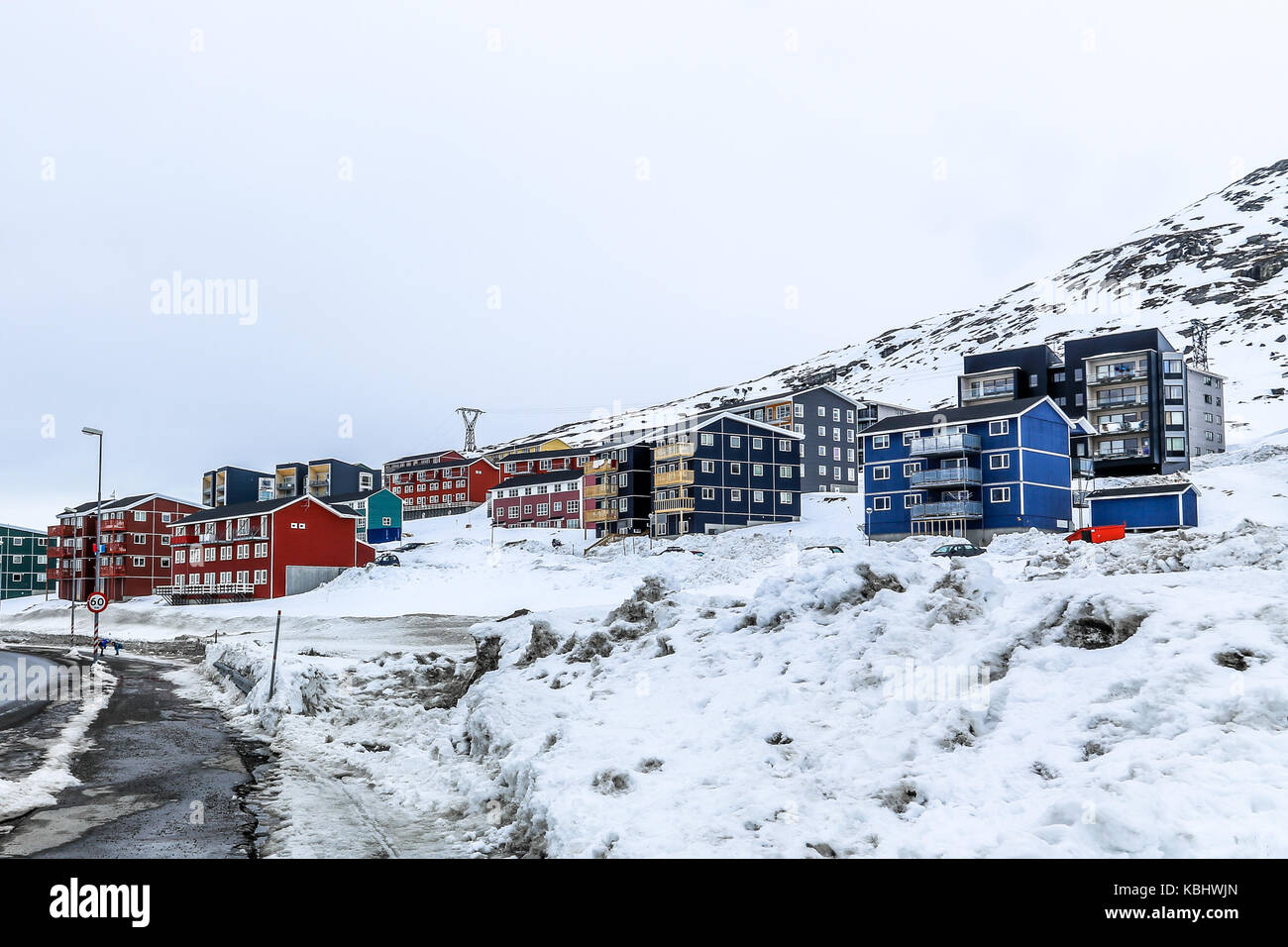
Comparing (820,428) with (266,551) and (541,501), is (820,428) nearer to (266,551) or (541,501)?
(541,501)

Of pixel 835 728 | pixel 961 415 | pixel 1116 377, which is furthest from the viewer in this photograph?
pixel 1116 377

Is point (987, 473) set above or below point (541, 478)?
below

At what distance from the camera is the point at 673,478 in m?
89.4

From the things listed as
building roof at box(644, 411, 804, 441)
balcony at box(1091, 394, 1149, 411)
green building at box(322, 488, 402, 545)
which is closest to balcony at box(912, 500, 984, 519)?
building roof at box(644, 411, 804, 441)

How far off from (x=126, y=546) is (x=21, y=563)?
39.9m

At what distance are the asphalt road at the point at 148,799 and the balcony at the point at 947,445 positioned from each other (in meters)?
59.2

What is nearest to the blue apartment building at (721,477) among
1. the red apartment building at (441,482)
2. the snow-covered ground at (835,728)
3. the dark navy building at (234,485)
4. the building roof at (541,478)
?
the building roof at (541,478)

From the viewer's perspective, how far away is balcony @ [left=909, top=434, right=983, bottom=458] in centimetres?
6912

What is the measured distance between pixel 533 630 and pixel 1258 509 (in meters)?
63.1

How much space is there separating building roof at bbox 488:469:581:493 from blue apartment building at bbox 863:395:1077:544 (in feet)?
153

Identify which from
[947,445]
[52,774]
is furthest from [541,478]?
[52,774]

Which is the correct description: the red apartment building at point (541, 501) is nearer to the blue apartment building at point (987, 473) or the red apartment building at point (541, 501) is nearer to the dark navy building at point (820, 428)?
the dark navy building at point (820, 428)
